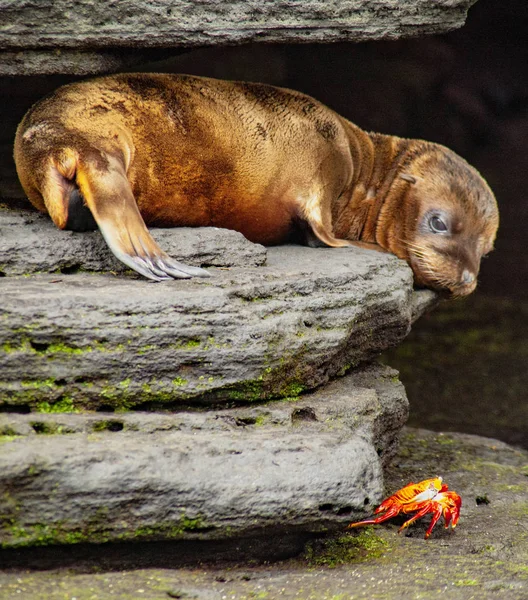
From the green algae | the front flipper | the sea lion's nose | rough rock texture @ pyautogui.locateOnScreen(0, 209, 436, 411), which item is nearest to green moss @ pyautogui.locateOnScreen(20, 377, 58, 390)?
rough rock texture @ pyautogui.locateOnScreen(0, 209, 436, 411)

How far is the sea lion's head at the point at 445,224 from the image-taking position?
4.59 meters

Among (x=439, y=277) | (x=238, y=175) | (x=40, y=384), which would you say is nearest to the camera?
(x=40, y=384)

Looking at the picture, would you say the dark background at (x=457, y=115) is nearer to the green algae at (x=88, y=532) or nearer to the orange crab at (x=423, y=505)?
the orange crab at (x=423, y=505)

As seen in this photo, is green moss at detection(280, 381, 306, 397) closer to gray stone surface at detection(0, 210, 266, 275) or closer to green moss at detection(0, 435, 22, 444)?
gray stone surface at detection(0, 210, 266, 275)

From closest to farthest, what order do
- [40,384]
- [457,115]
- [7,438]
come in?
[7,438]
[40,384]
[457,115]

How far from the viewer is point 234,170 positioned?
4.11m

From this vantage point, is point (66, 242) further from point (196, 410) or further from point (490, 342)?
point (490, 342)

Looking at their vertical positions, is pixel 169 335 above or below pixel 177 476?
above

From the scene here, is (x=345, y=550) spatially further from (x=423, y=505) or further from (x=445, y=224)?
(x=445, y=224)

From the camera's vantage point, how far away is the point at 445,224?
462cm

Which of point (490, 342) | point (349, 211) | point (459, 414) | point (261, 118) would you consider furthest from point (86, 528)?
point (490, 342)

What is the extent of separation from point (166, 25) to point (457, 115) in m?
3.61

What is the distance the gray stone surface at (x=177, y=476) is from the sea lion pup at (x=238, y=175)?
2.09 ft

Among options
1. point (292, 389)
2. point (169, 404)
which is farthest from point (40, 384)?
point (292, 389)
